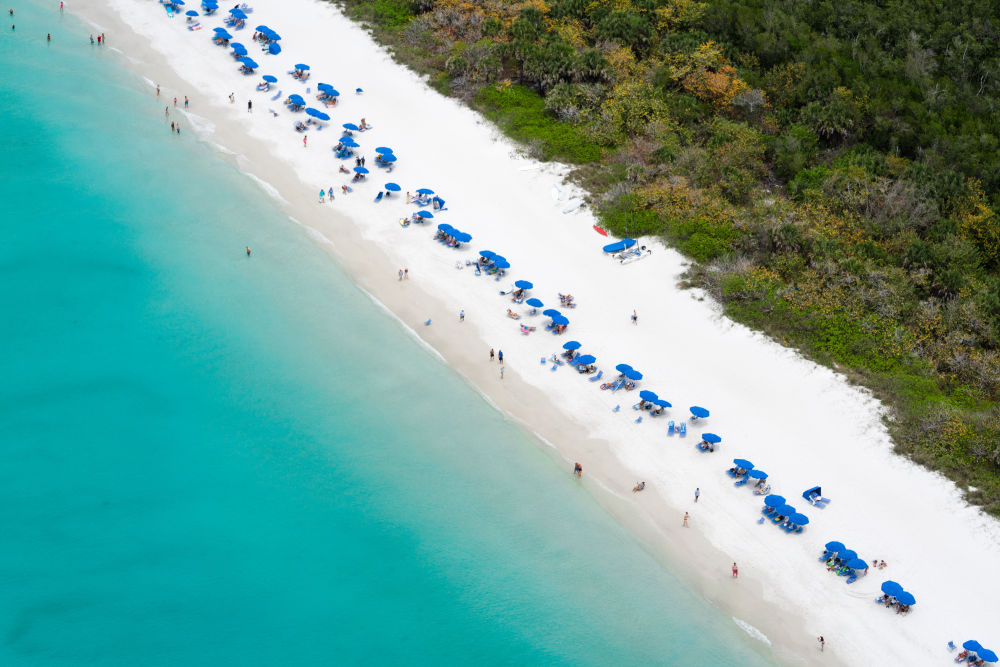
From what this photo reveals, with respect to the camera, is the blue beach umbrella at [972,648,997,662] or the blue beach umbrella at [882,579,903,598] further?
the blue beach umbrella at [882,579,903,598]

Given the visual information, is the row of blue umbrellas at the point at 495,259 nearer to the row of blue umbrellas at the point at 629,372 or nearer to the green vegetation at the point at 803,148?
the green vegetation at the point at 803,148

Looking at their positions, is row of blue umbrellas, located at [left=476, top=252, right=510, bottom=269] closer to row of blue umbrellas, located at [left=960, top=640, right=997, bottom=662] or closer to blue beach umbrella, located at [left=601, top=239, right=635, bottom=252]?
blue beach umbrella, located at [left=601, top=239, right=635, bottom=252]

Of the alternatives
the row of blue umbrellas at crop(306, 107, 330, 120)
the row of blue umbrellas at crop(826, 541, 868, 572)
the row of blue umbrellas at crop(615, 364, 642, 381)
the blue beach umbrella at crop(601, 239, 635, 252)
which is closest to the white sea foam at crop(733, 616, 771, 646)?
the row of blue umbrellas at crop(826, 541, 868, 572)

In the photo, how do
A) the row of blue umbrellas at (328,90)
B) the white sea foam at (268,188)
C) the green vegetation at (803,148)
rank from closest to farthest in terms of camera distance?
1. the green vegetation at (803,148)
2. the white sea foam at (268,188)
3. the row of blue umbrellas at (328,90)

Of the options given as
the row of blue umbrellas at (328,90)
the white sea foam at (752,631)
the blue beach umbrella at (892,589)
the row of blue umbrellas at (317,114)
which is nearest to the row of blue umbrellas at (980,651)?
the blue beach umbrella at (892,589)

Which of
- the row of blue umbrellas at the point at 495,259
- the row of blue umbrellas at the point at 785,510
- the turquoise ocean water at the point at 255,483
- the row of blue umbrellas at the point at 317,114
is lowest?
the turquoise ocean water at the point at 255,483

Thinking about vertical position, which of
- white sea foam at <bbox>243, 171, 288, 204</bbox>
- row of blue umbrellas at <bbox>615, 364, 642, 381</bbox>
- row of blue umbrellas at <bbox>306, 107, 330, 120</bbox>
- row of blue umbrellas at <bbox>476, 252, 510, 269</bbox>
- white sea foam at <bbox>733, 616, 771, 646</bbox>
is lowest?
white sea foam at <bbox>733, 616, 771, 646</bbox>

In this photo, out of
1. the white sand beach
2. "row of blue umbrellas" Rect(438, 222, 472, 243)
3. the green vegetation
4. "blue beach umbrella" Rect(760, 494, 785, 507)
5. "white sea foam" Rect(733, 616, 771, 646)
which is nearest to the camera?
"white sea foam" Rect(733, 616, 771, 646)
